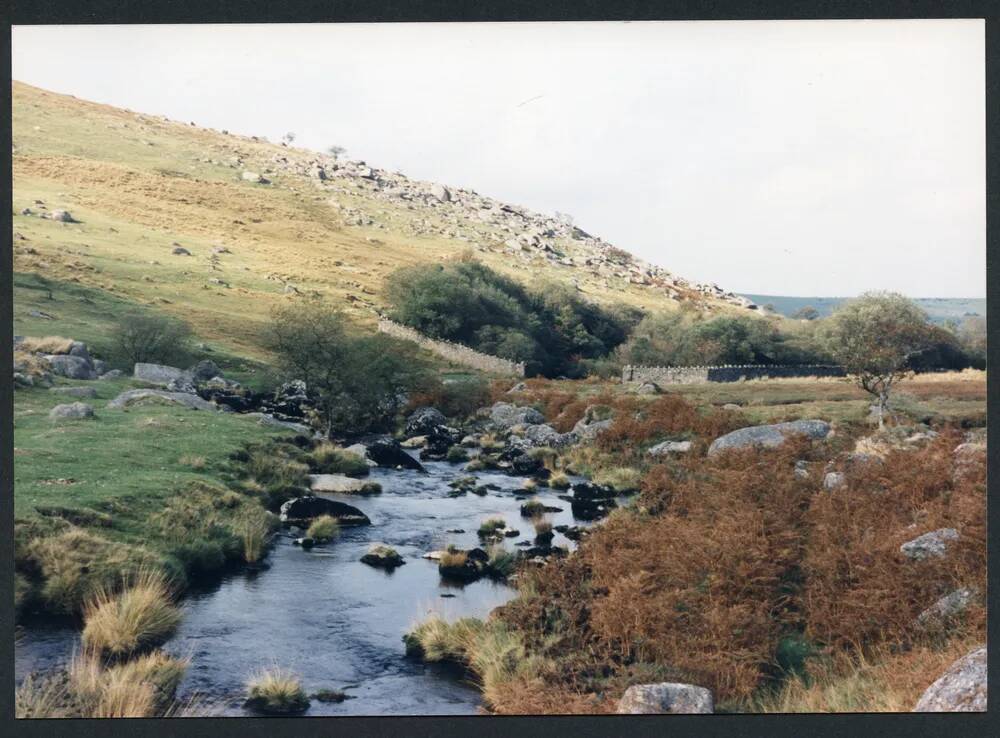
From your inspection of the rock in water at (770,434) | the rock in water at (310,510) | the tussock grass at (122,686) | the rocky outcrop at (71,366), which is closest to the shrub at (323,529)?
the rock in water at (310,510)

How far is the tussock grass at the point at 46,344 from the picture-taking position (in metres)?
7.66

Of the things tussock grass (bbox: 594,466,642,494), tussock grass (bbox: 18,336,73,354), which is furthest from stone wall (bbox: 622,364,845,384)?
tussock grass (bbox: 18,336,73,354)

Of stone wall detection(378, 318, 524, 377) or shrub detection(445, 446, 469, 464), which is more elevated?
stone wall detection(378, 318, 524, 377)

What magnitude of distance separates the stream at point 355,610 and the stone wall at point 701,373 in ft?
4.71

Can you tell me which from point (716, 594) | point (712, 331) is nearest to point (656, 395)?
point (712, 331)

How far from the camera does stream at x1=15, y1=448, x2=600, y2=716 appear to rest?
6.96 meters

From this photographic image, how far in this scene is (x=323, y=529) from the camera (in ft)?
26.9

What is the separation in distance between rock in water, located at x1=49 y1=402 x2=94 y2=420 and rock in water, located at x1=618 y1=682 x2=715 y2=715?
5248 millimetres

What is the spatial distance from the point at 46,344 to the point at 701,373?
5938 mm

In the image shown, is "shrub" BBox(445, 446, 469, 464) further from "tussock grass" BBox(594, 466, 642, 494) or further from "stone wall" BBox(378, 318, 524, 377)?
"tussock grass" BBox(594, 466, 642, 494)

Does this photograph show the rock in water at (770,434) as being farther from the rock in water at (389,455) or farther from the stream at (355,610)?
the rock in water at (389,455)

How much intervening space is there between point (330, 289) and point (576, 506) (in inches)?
123

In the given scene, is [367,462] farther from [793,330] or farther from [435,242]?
[793,330]

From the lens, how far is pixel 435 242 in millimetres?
8633
